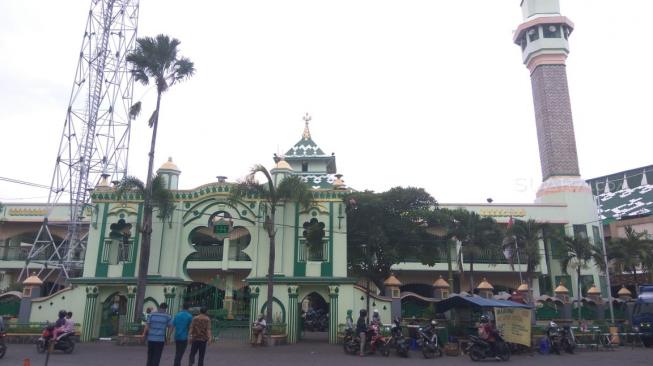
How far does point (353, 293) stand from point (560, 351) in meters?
8.48

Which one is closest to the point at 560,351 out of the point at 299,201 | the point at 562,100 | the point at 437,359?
the point at 437,359

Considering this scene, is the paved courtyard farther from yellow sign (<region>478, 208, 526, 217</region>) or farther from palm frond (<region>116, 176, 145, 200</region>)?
yellow sign (<region>478, 208, 526, 217</region>)

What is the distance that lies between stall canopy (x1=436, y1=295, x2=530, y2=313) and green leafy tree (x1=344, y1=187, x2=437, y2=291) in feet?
35.5

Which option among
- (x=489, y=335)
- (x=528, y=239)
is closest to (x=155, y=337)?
(x=489, y=335)

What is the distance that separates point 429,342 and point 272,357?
5.59m

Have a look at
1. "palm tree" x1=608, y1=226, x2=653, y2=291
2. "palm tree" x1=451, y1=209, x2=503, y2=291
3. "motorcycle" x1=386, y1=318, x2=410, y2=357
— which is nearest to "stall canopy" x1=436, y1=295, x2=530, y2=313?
"motorcycle" x1=386, y1=318, x2=410, y2=357

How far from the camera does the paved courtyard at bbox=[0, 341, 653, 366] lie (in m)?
14.8

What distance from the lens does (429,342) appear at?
1764cm

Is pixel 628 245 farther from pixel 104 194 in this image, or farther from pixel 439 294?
pixel 104 194

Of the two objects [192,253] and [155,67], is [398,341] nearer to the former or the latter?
[192,253]

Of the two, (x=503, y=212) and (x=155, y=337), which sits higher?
(x=503, y=212)

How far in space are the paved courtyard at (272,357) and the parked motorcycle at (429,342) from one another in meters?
0.38

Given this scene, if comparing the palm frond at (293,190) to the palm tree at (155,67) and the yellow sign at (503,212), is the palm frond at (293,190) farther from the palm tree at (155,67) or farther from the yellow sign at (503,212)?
the yellow sign at (503,212)

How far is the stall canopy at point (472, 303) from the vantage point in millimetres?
18297
